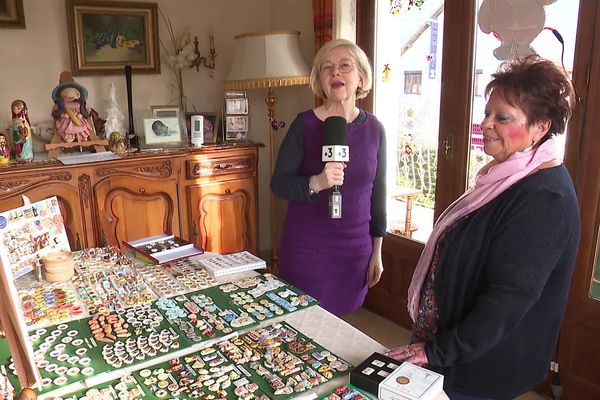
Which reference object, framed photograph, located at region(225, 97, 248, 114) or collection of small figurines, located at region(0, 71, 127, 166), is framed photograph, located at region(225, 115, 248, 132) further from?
collection of small figurines, located at region(0, 71, 127, 166)

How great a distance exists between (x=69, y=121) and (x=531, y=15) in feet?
8.14

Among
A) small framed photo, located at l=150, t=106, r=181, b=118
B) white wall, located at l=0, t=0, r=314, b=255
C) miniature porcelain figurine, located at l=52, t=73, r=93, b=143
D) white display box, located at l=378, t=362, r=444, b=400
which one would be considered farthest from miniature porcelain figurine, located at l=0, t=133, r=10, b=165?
white display box, located at l=378, t=362, r=444, b=400

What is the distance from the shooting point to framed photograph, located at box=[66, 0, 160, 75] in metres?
3.23

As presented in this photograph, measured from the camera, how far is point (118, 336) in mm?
1342

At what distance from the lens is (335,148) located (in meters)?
1.74

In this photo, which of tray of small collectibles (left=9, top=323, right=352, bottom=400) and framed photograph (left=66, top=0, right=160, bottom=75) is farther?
framed photograph (left=66, top=0, right=160, bottom=75)

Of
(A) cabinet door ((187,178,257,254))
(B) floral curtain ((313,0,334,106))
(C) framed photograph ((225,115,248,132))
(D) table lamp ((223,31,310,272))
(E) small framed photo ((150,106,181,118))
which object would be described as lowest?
(A) cabinet door ((187,178,257,254))

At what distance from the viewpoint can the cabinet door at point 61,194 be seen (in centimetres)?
271

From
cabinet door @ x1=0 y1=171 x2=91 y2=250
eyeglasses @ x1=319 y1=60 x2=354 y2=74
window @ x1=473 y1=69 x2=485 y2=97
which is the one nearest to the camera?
eyeglasses @ x1=319 y1=60 x2=354 y2=74

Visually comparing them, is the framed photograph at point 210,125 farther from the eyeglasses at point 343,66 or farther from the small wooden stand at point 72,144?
the eyeglasses at point 343,66

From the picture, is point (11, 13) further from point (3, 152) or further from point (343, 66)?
point (343, 66)

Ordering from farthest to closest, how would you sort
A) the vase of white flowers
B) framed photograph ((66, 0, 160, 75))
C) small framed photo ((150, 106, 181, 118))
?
the vase of white flowers
small framed photo ((150, 106, 181, 118))
framed photograph ((66, 0, 160, 75))

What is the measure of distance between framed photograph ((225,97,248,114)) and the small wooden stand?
0.87 m

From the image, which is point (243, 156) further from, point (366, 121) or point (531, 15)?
point (531, 15)
